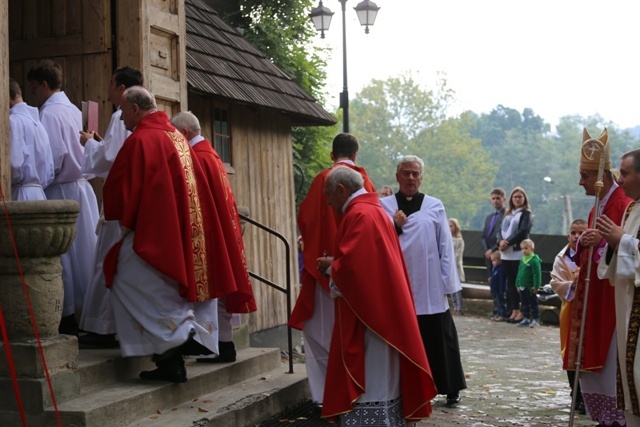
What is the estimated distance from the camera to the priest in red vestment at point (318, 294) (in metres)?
8.70

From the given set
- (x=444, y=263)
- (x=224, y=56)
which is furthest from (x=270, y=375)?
(x=224, y=56)

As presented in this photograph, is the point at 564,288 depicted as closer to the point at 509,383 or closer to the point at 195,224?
the point at 509,383

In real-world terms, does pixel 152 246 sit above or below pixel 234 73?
below

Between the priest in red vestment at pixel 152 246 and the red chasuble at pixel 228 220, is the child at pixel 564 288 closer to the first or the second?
the red chasuble at pixel 228 220

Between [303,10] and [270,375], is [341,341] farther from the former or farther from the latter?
[303,10]

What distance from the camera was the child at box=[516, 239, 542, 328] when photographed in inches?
637

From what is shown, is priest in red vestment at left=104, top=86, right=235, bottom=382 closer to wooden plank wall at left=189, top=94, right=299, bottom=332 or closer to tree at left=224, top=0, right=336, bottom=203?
wooden plank wall at left=189, top=94, right=299, bottom=332

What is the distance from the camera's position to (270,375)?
9.42m

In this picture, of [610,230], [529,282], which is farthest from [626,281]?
[529,282]

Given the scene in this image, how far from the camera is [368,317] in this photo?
6805 mm

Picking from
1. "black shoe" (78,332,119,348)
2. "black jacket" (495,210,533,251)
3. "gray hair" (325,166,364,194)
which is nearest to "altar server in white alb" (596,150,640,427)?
"gray hair" (325,166,364,194)

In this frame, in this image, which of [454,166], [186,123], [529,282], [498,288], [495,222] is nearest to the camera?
[186,123]

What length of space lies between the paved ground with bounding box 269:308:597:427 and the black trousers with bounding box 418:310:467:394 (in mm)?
288

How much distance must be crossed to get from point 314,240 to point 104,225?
1.83m
